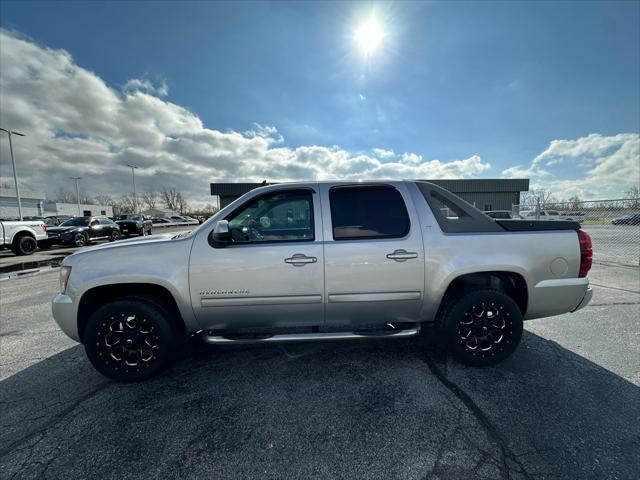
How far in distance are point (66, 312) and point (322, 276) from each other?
2510mm

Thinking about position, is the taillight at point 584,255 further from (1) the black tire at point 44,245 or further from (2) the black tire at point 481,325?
(1) the black tire at point 44,245

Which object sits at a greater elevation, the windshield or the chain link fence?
the windshield

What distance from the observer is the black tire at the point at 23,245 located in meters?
12.1

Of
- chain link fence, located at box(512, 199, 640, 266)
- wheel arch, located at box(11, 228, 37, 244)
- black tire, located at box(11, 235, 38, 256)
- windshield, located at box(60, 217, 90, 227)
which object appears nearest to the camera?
chain link fence, located at box(512, 199, 640, 266)

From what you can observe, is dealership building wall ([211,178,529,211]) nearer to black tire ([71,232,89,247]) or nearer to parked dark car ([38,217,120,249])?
parked dark car ([38,217,120,249])

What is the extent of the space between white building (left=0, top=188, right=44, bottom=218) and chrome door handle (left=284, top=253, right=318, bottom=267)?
72.0 metres

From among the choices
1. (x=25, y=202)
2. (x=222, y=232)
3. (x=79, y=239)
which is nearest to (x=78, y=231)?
(x=79, y=239)

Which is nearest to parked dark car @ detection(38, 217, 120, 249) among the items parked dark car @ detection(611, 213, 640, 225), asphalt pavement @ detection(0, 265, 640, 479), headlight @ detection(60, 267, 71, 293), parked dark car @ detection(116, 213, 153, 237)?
parked dark car @ detection(116, 213, 153, 237)

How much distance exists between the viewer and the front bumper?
271cm

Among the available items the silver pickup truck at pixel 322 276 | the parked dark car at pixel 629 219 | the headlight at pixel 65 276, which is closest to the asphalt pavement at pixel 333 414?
the silver pickup truck at pixel 322 276

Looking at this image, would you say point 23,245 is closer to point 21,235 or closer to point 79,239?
point 21,235

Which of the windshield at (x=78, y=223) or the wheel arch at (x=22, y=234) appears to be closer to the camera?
the wheel arch at (x=22, y=234)

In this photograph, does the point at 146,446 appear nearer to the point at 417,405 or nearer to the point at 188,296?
the point at 188,296

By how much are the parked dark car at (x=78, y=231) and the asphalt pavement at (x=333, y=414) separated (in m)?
15.3
